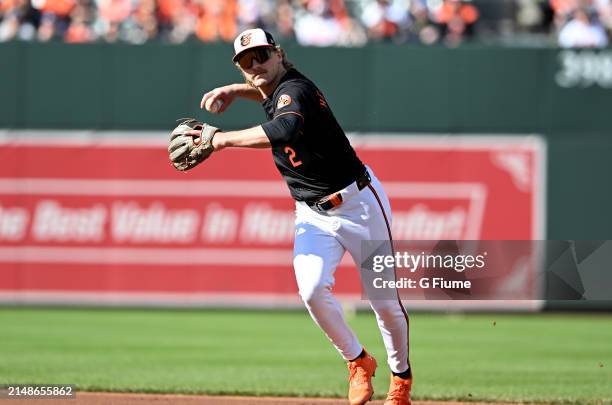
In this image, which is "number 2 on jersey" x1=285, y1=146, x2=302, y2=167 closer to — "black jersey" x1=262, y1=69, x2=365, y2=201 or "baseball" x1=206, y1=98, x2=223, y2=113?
"black jersey" x1=262, y1=69, x2=365, y2=201

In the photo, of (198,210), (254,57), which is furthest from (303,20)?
(254,57)

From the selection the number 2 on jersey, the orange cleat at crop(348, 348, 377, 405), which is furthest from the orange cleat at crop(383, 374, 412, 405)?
the number 2 on jersey

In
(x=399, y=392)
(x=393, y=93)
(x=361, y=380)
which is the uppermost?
(x=361, y=380)

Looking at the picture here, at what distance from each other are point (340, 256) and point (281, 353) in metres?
4.54

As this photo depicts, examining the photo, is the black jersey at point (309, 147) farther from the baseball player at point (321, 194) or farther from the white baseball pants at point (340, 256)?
the white baseball pants at point (340, 256)

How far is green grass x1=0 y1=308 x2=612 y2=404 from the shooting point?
871 centimetres

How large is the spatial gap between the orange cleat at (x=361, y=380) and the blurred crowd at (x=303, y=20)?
9.64 metres

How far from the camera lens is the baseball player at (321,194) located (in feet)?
21.2

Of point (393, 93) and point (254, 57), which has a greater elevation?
point (254, 57)

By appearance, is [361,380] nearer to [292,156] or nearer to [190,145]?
[292,156]

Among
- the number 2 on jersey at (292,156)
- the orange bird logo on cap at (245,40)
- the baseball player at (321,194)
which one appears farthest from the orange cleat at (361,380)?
the orange bird logo on cap at (245,40)

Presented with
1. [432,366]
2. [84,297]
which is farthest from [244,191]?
[432,366]

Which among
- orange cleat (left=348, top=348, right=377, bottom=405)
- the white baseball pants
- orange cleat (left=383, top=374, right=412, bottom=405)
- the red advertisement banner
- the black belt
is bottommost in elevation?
the red advertisement banner

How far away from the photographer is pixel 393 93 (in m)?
15.4
